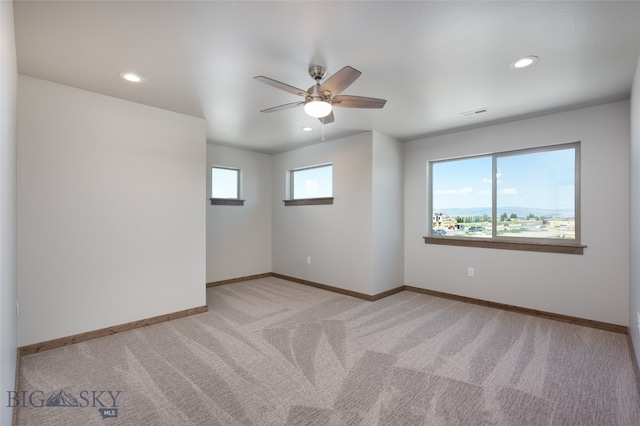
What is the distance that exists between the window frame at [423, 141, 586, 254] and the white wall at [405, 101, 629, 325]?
0.08 meters

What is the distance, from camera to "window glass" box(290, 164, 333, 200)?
529 cm

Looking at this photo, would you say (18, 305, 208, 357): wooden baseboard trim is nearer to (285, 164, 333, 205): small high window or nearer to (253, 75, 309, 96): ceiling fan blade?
(285, 164, 333, 205): small high window

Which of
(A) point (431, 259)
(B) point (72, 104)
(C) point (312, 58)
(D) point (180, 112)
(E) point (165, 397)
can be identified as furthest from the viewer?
(A) point (431, 259)

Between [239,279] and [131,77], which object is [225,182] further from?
[131,77]

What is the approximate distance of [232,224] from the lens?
5621mm

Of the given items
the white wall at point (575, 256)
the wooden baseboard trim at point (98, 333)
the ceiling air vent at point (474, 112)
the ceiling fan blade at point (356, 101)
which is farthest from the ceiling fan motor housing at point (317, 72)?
the wooden baseboard trim at point (98, 333)

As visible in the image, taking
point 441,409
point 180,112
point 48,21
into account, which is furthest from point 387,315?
point 48,21

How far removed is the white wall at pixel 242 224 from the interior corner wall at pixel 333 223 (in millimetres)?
240

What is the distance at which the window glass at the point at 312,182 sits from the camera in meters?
5.29

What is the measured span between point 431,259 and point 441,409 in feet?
9.84

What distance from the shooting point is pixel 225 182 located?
5.62 m

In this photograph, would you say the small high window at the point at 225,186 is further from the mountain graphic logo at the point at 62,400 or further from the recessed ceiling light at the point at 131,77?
the mountain graphic logo at the point at 62,400

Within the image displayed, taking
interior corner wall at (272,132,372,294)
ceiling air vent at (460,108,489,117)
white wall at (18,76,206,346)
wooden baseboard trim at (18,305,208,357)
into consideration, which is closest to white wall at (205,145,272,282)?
interior corner wall at (272,132,372,294)

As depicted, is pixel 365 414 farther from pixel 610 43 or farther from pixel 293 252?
pixel 293 252
